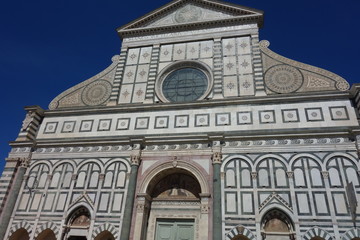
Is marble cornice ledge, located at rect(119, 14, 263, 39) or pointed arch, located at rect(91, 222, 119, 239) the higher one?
marble cornice ledge, located at rect(119, 14, 263, 39)

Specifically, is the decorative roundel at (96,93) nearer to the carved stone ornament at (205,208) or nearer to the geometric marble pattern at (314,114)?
the carved stone ornament at (205,208)

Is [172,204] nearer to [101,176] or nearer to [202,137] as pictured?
[202,137]

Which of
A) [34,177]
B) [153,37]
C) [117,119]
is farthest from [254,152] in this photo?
[34,177]

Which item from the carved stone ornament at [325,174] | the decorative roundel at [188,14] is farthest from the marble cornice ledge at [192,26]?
the carved stone ornament at [325,174]

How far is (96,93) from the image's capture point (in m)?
16.3

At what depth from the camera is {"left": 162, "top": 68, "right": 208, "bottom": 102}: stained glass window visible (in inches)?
595

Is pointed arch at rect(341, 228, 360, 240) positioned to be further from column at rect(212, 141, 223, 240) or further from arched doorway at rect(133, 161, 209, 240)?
arched doorway at rect(133, 161, 209, 240)

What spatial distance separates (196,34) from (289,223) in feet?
35.7

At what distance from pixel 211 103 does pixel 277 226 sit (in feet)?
19.6

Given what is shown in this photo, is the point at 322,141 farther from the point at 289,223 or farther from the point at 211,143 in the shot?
the point at 211,143


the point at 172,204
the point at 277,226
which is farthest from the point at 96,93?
the point at 277,226

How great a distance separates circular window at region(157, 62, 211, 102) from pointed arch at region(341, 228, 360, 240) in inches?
323

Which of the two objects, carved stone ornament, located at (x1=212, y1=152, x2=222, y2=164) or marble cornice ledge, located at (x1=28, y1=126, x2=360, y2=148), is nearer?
marble cornice ledge, located at (x1=28, y1=126, x2=360, y2=148)

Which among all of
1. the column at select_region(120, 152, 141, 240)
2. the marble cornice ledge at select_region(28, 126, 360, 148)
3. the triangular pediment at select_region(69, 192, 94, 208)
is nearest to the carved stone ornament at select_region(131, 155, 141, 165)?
the column at select_region(120, 152, 141, 240)
